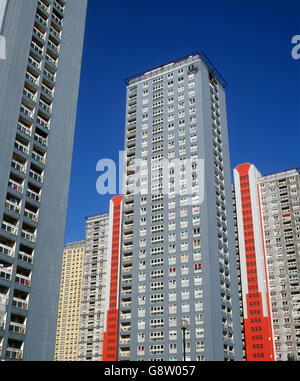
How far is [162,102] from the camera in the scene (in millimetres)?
91438

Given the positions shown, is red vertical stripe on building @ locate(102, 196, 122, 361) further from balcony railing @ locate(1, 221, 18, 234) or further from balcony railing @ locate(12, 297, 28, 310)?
balcony railing @ locate(1, 221, 18, 234)

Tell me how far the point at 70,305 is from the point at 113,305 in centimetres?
3779

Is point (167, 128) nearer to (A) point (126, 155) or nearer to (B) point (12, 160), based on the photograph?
(A) point (126, 155)

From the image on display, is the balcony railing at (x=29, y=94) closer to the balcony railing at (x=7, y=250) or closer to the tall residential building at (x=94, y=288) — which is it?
the balcony railing at (x=7, y=250)

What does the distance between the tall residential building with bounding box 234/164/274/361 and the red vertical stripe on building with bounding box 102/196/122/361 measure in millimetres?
36727

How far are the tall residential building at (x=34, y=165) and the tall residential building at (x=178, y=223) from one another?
30.7 metres

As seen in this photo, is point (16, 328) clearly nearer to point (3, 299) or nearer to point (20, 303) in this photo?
point (20, 303)

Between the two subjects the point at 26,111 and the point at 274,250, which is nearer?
the point at 26,111

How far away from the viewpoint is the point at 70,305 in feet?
525

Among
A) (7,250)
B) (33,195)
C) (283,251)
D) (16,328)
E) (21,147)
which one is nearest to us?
(16,328)

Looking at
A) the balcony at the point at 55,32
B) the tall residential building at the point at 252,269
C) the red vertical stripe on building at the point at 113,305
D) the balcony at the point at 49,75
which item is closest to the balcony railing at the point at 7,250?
the balcony at the point at 49,75

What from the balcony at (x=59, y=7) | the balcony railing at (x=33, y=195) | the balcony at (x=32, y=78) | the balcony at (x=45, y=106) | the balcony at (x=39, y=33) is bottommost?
the balcony railing at (x=33, y=195)

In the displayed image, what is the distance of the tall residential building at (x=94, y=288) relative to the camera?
430 ft

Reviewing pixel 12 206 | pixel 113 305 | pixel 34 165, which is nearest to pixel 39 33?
pixel 34 165
